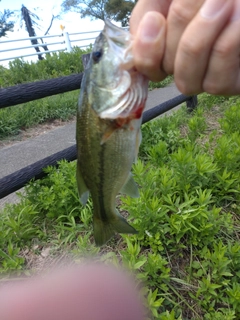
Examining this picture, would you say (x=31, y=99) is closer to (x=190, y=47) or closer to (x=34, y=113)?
(x=190, y=47)

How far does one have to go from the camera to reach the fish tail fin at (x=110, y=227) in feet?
4.25

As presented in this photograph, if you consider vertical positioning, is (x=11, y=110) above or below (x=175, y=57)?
below

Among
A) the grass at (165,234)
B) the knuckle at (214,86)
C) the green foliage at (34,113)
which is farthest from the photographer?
the green foliage at (34,113)

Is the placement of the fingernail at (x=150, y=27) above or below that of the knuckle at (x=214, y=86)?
above

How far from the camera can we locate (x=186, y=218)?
187 centimetres

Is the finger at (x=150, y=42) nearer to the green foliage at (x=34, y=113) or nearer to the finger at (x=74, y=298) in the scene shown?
the finger at (x=74, y=298)

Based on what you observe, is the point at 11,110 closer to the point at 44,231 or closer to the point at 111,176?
the point at 44,231

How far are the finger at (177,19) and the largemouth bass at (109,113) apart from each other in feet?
0.39

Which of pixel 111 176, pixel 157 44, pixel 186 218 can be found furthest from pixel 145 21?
pixel 186 218

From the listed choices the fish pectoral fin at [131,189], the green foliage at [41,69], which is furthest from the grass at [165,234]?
the green foliage at [41,69]

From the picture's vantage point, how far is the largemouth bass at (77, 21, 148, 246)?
95cm

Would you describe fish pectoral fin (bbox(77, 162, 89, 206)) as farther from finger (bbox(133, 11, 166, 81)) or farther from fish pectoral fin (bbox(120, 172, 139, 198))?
finger (bbox(133, 11, 166, 81))

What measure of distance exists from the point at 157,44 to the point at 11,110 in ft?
15.9

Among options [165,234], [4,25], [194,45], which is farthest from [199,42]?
[4,25]
